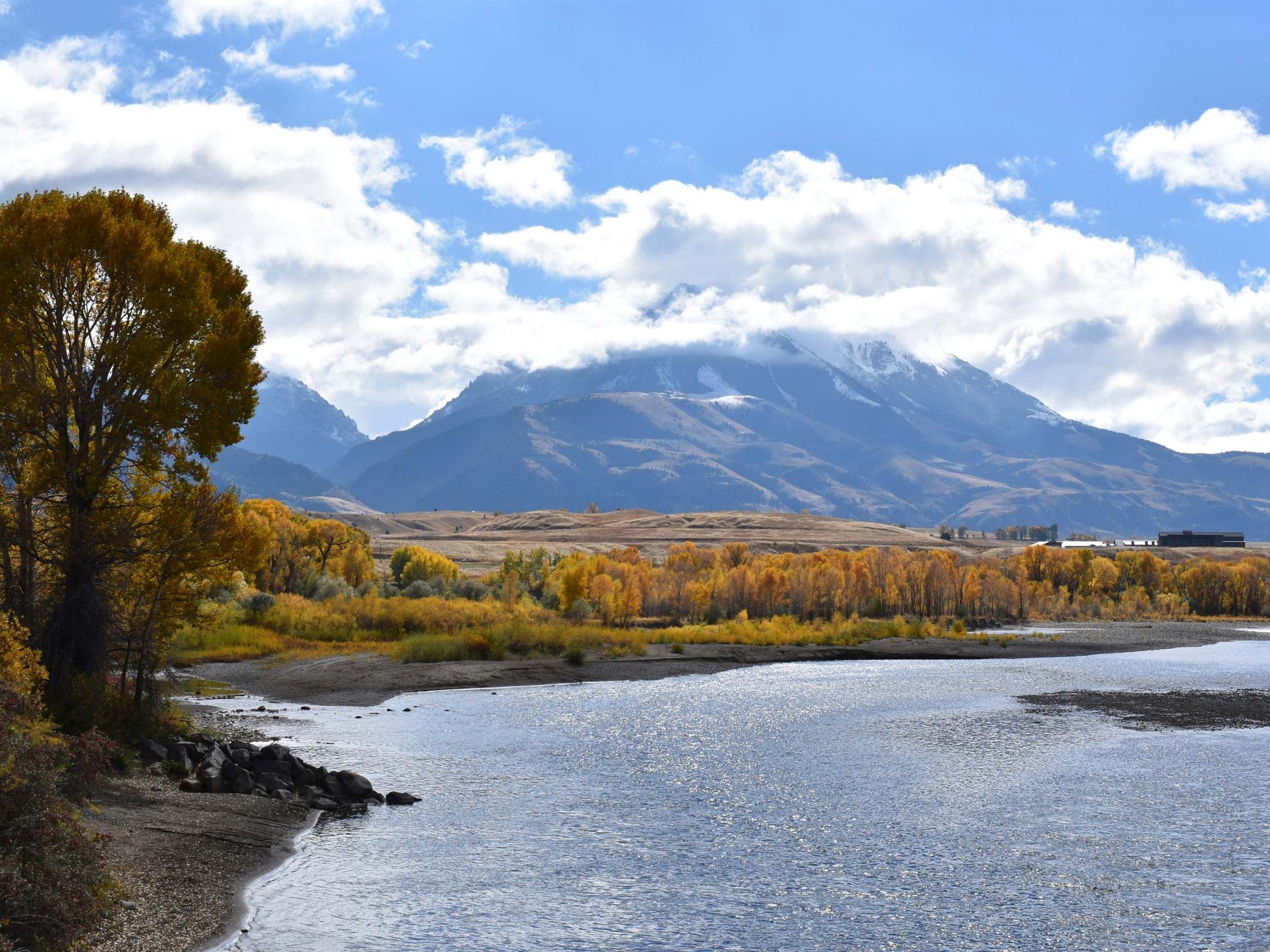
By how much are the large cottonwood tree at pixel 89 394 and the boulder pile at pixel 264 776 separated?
10.4ft

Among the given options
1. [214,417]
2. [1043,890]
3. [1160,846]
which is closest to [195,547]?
[214,417]

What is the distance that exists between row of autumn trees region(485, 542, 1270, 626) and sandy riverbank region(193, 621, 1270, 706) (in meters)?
20.4

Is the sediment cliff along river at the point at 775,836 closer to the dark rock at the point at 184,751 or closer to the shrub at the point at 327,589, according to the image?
the dark rock at the point at 184,751

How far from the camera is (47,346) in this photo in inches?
1179

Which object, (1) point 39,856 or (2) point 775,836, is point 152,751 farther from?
(2) point 775,836

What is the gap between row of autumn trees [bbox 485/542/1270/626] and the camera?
10619 cm

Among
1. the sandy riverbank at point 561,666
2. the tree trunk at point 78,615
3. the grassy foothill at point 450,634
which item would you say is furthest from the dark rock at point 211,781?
the grassy foothill at point 450,634

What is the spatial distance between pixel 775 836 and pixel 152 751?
1707cm

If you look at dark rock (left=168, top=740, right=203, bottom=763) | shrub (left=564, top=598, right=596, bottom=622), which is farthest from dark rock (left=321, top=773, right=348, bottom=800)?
shrub (left=564, top=598, right=596, bottom=622)

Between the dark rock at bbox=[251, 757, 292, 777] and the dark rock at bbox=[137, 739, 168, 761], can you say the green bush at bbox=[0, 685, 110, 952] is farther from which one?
the dark rock at bbox=[137, 739, 168, 761]

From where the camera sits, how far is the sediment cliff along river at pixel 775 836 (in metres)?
20.8

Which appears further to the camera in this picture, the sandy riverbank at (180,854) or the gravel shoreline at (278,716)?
the gravel shoreline at (278,716)

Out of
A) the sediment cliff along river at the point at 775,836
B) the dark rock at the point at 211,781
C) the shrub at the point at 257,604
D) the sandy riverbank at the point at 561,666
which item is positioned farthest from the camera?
the shrub at the point at 257,604

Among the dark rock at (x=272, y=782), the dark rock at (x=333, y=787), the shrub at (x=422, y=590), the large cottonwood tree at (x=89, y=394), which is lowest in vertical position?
the dark rock at (x=333, y=787)
